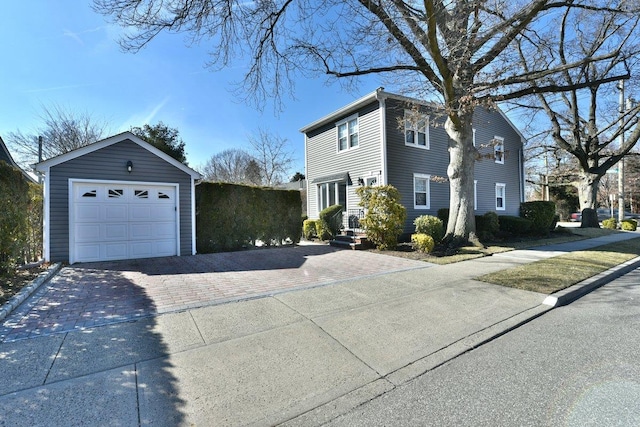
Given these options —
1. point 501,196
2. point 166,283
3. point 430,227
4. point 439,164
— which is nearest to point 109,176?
point 166,283

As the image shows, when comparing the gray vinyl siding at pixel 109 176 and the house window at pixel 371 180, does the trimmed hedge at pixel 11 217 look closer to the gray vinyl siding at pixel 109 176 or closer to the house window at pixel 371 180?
the gray vinyl siding at pixel 109 176

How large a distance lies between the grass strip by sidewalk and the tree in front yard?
3.82m

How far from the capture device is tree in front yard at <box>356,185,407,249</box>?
9.89 meters

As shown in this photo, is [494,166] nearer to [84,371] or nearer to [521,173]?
[521,173]

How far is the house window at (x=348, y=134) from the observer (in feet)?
45.2

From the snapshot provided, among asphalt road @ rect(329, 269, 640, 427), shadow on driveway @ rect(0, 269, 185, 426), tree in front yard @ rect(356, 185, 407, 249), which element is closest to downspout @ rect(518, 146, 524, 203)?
tree in front yard @ rect(356, 185, 407, 249)

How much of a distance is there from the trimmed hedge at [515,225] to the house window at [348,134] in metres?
7.90

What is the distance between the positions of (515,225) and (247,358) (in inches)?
568

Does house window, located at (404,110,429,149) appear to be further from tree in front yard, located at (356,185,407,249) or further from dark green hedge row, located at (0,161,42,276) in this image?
dark green hedge row, located at (0,161,42,276)

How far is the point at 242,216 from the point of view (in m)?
10.7

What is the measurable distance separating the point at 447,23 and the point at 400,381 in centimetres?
1062

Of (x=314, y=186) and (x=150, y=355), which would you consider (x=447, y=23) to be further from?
(x=150, y=355)

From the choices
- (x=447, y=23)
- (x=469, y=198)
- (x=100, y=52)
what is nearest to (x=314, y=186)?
(x=469, y=198)

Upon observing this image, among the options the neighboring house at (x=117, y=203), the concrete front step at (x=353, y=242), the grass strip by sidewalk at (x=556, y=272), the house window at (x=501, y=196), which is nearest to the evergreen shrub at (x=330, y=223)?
the concrete front step at (x=353, y=242)
